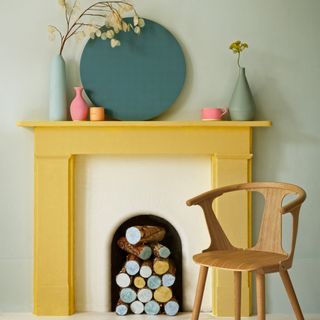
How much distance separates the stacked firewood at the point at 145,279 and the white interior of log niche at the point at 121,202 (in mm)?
106

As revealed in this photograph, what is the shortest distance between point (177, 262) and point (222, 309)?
0.39 metres

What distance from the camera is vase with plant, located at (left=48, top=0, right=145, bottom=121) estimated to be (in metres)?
3.86

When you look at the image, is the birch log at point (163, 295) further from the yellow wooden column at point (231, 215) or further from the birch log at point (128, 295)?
the yellow wooden column at point (231, 215)

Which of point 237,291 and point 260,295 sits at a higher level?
point 260,295

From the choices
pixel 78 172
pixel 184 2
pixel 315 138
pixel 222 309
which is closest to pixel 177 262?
pixel 222 309

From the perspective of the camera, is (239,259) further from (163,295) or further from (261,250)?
(163,295)

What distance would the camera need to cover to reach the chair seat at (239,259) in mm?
2967

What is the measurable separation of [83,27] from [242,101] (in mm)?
986

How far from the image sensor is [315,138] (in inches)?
157

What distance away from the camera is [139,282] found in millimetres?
4012

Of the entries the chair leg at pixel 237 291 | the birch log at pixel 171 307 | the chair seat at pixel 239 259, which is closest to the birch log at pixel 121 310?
the birch log at pixel 171 307

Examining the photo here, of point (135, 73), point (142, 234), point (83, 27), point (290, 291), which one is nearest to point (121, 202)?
point (142, 234)

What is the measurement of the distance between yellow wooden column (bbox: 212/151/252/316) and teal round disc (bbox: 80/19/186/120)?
0.48 m

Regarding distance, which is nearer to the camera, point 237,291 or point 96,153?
point 237,291
